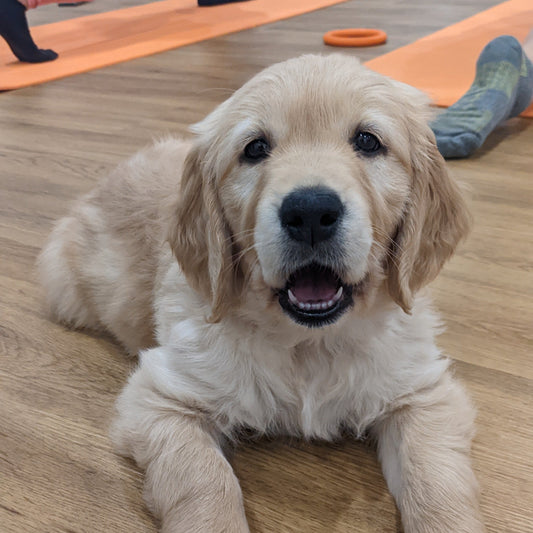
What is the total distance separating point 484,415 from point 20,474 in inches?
50.5

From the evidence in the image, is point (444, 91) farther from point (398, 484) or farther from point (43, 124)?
point (398, 484)

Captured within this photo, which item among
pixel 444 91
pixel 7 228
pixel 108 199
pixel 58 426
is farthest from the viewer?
pixel 444 91

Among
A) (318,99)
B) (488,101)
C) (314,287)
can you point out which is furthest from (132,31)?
(314,287)

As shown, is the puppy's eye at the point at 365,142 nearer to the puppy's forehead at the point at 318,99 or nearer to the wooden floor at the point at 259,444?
the puppy's forehead at the point at 318,99

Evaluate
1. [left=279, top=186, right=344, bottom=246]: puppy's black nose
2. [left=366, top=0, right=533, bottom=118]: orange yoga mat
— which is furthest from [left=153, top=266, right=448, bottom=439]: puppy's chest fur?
[left=366, top=0, right=533, bottom=118]: orange yoga mat

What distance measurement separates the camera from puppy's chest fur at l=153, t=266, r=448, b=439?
164 cm

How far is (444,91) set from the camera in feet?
14.1

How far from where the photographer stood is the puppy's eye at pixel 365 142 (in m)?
1.50

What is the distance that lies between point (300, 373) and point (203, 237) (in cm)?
44

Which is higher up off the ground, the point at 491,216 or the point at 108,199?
the point at 108,199

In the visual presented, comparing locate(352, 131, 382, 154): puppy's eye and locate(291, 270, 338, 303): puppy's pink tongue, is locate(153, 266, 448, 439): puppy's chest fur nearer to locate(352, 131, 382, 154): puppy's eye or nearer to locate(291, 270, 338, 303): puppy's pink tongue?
locate(291, 270, 338, 303): puppy's pink tongue

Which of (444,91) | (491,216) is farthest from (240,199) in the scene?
(444,91)

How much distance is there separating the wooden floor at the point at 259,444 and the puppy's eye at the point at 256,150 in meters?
0.80

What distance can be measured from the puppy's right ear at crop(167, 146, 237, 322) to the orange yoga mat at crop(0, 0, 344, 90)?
14.7 ft
